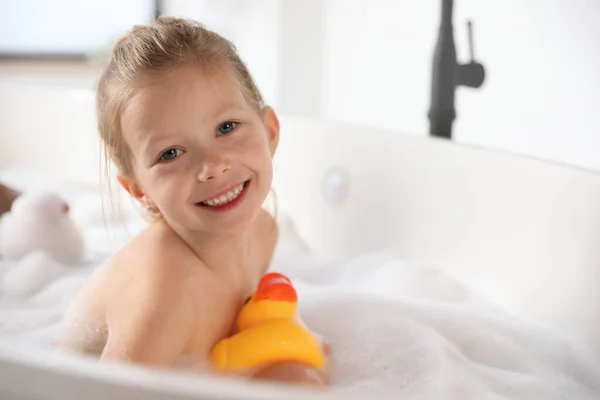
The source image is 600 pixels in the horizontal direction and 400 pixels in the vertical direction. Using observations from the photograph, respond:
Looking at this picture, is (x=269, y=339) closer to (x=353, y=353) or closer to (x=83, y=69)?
(x=353, y=353)

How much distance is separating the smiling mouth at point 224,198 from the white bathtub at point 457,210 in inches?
19.6

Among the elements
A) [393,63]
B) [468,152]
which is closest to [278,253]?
[468,152]

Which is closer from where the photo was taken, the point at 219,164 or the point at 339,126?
the point at 219,164

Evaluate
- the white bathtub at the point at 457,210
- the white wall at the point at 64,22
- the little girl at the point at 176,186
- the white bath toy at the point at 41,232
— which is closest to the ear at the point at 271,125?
the little girl at the point at 176,186

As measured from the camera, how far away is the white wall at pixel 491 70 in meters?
1.49

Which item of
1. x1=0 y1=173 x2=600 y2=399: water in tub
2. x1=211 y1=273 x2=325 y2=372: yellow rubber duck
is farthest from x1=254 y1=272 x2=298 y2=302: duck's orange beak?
x1=0 y1=173 x2=600 y2=399: water in tub

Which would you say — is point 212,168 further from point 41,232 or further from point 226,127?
point 41,232

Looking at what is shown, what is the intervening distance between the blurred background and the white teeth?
0.28 meters

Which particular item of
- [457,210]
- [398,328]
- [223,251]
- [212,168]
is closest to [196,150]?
[212,168]

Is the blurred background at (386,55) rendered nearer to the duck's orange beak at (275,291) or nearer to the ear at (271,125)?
the ear at (271,125)

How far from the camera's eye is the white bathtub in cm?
115

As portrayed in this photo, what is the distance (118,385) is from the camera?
0.52m

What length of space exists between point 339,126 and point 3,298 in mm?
718

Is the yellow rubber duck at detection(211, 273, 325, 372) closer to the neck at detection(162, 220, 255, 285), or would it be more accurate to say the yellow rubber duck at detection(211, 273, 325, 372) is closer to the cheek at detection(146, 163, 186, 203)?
the neck at detection(162, 220, 255, 285)
